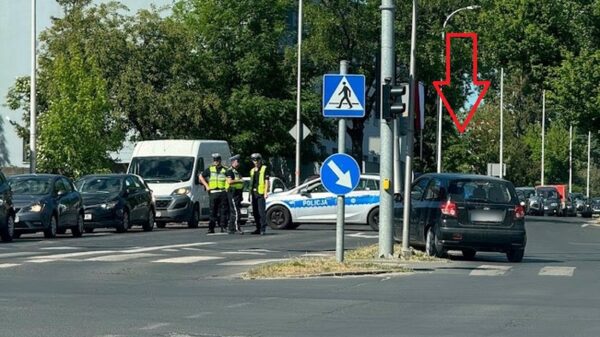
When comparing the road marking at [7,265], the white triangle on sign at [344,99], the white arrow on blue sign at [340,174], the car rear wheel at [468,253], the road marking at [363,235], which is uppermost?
the white triangle on sign at [344,99]

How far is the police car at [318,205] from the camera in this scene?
3791cm

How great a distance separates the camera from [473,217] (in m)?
24.6

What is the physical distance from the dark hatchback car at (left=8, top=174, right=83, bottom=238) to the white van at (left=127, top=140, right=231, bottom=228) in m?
6.68

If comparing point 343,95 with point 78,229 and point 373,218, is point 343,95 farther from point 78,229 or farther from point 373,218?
point 373,218

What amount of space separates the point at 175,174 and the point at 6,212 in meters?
12.1

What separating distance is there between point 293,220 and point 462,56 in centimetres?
2976

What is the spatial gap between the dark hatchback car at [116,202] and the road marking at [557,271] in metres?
14.9

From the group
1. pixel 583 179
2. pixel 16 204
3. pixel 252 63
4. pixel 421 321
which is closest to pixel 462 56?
pixel 252 63

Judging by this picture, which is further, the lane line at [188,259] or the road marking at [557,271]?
the lane line at [188,259]

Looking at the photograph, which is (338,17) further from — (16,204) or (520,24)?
(16,204)

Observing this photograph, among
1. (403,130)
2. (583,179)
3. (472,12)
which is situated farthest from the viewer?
(583,179)

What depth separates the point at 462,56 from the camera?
217 ft

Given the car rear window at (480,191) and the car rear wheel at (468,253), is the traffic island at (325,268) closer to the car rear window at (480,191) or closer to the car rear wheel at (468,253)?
the car rear window at (480,191)

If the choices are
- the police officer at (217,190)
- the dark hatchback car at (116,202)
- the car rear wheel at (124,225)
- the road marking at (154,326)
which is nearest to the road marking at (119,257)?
the police officer at (217,190)
